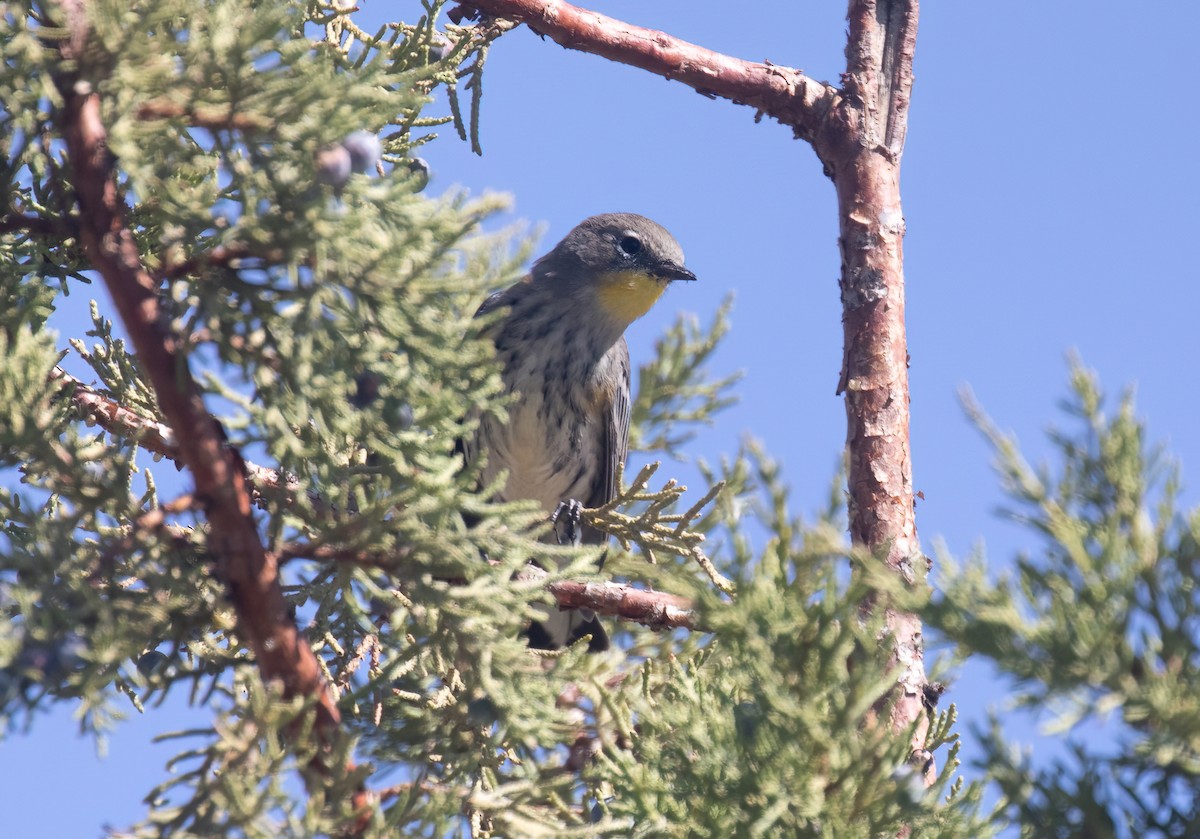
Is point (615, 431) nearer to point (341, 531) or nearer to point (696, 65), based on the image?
point (696, 65)

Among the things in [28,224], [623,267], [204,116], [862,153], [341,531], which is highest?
[623,267]

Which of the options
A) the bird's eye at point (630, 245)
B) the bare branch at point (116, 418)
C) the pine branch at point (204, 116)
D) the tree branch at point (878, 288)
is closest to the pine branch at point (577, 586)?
the bare branch at point (116, 418)

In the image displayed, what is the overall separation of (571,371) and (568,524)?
2.43 ft

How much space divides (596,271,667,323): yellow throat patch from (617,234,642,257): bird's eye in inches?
5.0

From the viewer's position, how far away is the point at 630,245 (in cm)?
561

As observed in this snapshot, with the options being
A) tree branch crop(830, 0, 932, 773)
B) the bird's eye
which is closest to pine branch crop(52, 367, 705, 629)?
tree branch crop(830, 0, 932, 773)

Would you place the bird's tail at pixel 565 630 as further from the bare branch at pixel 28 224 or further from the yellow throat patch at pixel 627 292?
the bare branch at pixel 28 224

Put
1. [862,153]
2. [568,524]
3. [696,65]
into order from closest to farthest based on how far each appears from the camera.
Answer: [862,153] → [696,65] → [568,524]

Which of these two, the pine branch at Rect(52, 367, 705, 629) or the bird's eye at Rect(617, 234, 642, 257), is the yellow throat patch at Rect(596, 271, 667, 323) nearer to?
the bird's eye at Rect(617, 234, 642, 257)

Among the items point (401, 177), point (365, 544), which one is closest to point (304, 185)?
point (401, 177)

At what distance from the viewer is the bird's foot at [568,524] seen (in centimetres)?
454

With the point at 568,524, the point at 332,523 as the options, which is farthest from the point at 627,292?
the point at 332,523

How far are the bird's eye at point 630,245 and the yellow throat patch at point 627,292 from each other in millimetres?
126

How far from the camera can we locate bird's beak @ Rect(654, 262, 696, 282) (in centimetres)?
545
